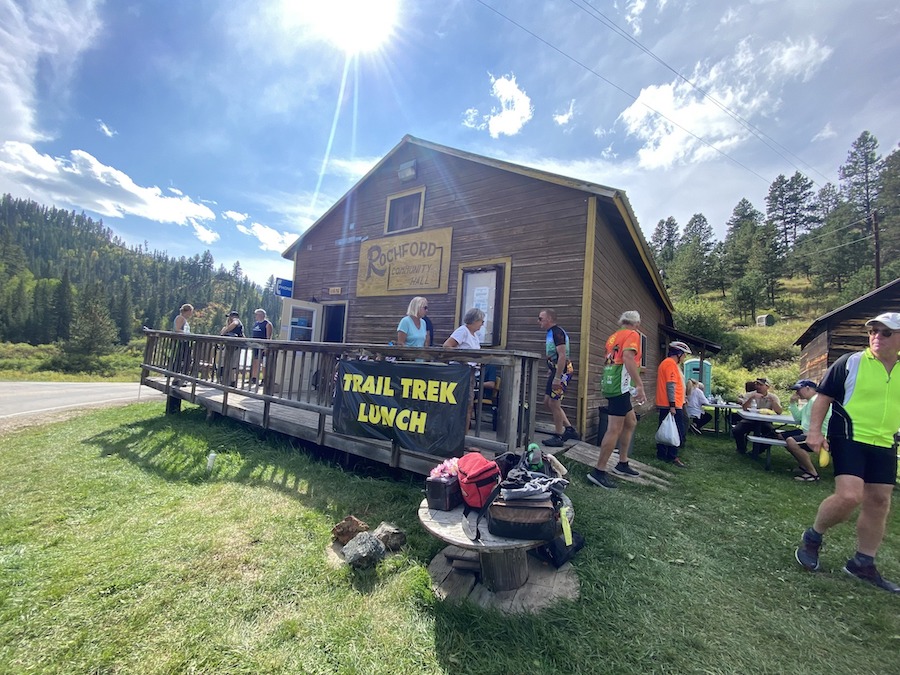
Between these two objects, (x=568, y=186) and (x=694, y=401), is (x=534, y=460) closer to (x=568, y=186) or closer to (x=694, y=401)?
(x=568, y=186)

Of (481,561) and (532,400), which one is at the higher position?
(532,400)

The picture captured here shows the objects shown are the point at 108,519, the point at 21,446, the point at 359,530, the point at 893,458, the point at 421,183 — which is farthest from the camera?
the point at 421,183

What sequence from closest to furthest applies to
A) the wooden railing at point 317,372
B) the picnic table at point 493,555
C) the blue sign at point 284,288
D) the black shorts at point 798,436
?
1. the picnic table at point 493,555
2. the wooden railing at point 317,372
3. the black shorts at point 798,436
4. the blue sign at point 284,288

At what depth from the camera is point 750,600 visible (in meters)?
2.49

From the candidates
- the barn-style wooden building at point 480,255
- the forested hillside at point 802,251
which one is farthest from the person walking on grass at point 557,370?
the forested hillside at point 802,251

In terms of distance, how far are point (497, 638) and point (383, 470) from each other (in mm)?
2820

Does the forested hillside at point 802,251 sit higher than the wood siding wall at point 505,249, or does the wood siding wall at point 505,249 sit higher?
the forested hillside at point 802,251

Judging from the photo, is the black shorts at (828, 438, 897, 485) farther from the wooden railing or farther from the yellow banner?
the yellow banner

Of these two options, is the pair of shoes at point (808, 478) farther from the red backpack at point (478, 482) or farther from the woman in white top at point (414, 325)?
the woman in white top at point (414, 325)

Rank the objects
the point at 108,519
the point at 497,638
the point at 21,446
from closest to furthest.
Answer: the point at 497,638 < the point at 108,519 < the point at 21,446

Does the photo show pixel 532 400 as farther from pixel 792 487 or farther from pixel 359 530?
pixel 792 487

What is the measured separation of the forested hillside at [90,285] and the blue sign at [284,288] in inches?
1169

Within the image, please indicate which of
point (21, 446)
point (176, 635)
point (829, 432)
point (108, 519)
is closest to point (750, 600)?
point (829, 432)

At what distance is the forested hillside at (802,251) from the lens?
30.5 metres
